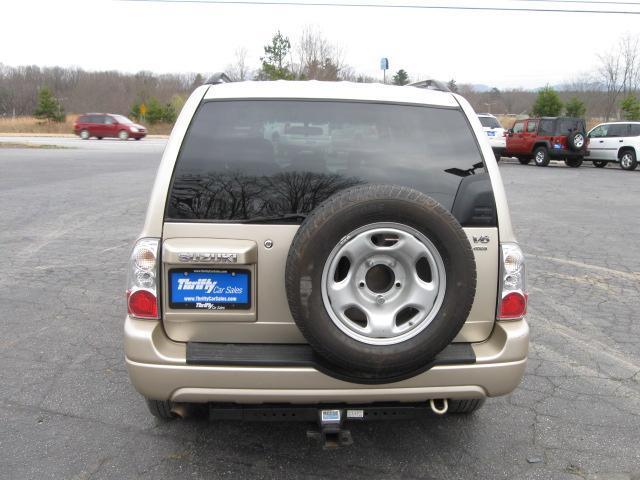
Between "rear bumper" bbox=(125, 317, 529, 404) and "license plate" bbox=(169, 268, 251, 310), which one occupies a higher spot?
"license plate" bbox=(169, 268, 251, 310)

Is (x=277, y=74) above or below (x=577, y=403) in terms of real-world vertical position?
above

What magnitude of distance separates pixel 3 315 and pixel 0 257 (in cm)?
229

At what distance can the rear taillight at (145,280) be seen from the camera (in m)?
2.56

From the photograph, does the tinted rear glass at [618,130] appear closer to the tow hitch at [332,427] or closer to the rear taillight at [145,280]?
the tow hitch at [332,427]

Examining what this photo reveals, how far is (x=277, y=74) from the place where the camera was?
3203 cm

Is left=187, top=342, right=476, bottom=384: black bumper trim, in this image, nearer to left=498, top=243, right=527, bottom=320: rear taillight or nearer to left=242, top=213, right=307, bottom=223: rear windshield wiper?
left=498, top=243, right=527, bottom=320: rear taillight

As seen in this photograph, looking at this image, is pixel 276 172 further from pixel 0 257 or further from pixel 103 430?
pixel 0 257

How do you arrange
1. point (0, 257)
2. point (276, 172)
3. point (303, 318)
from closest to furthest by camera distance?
point (303, 318) → point (276, 172) → point (0, 257)

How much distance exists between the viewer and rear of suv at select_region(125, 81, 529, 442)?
2.38 m

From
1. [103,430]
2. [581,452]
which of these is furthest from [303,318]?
[581,452]

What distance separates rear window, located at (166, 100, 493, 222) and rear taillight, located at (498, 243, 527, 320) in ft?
1.07

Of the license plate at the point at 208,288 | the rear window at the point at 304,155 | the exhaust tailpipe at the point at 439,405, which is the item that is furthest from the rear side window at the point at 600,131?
the license plate at the point at 208,288

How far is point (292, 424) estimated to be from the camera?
10.7 ft

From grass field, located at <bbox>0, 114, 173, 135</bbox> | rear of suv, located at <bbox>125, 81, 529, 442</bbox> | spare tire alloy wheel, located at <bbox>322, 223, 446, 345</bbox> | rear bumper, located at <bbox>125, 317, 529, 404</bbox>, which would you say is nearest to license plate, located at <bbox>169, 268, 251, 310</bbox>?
rear of suv, located at <bbox>125, 81, 529, 442</bbox>
